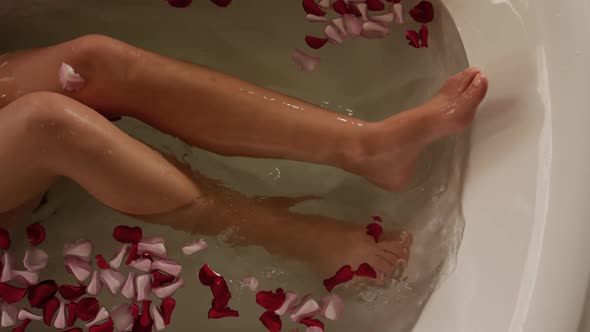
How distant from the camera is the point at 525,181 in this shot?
792 mm

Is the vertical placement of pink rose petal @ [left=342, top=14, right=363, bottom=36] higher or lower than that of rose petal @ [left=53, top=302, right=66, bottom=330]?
higher

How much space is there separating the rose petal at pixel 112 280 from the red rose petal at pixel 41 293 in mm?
76

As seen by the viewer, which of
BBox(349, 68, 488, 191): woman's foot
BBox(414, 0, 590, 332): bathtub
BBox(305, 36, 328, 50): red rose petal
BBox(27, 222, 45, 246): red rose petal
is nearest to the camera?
BBox(414, 0, 590, 332): bathtub

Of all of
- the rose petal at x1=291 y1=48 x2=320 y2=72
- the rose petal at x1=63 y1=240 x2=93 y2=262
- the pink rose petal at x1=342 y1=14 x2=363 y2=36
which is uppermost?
the pink rose petal at x1=342 y1=14 x2=363 y2=36

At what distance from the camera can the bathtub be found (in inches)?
28.8

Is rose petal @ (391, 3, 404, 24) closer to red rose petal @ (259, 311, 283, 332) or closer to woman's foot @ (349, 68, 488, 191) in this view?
woman's foot @ (349, 68, 488, 191)

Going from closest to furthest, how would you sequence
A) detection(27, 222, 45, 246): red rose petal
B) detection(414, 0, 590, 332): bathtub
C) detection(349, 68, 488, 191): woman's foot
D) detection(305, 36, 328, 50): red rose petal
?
Answer: detection(414, 0, 590, 332): bathtub → detection(349, 68, 488, 191): woman's foot → detection(27, 222, 45, 246): red rose petal → detection(305, 36, 328, 50): red rose petal

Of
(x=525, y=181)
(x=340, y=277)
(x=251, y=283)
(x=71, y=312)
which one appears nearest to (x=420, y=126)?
(x=525, y=181)

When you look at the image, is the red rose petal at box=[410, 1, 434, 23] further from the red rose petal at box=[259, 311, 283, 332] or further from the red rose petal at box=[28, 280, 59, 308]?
the red rose petal at box=[28, 280, 59, 308]

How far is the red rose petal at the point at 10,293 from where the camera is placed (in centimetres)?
87

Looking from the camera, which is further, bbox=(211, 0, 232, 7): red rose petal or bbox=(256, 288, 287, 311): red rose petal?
bbox=(211, 0, 232, 7): red rose petal

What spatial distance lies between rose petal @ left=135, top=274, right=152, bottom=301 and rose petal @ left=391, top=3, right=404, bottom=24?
0.58m

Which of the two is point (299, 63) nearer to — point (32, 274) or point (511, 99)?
point (511, 99)

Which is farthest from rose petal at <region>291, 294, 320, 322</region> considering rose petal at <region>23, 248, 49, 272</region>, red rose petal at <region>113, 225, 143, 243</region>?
rose petal at <region>23, 248, 49, 272</region>
